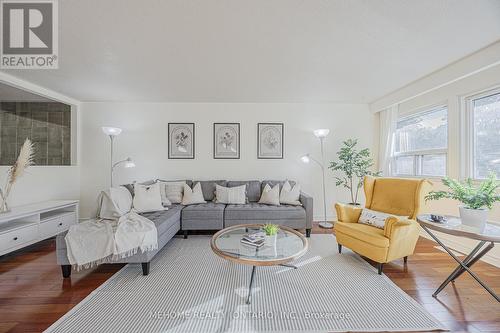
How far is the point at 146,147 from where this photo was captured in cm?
405

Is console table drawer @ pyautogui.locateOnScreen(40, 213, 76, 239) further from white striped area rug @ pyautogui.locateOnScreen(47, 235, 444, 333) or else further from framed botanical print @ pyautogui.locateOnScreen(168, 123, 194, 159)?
framed botanical print @ pyautogui.locateOnScreen(168, 123, 194, 159)

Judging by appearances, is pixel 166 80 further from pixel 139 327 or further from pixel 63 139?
pixel 139 327

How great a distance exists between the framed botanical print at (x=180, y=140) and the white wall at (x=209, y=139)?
11 centimetres

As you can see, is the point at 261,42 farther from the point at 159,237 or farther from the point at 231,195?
the point at 159,237

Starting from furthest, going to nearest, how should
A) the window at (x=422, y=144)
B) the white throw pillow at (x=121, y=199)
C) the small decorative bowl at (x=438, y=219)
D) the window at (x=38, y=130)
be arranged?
the window at (x=422, y=144) < the window at (x=38, y=130) < the white throw pillow at (x=121, y=199) < the small decorative bowl at (x=438, y=219)

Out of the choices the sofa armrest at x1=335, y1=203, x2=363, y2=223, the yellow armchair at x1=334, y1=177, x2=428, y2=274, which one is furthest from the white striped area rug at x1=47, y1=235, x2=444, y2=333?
the sofa armrest at x1=335, y1=203, x2=363, y2=223

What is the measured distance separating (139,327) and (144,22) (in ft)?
8.37

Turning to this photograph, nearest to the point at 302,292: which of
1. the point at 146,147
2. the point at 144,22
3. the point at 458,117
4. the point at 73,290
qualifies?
the point at 73,290

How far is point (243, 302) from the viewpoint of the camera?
1699 millimetres

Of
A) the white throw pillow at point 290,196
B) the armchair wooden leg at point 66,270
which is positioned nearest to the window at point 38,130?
the armchair wooden leg at point 66,270

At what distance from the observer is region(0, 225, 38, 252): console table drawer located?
7.48 feet

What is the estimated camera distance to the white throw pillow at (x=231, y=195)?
3512 mm

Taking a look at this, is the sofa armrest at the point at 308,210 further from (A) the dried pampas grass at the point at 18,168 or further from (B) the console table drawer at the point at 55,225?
(A) the dried pampas grass at the point at 18,168

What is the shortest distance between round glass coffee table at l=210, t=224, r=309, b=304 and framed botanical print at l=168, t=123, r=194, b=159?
7.57 ft
